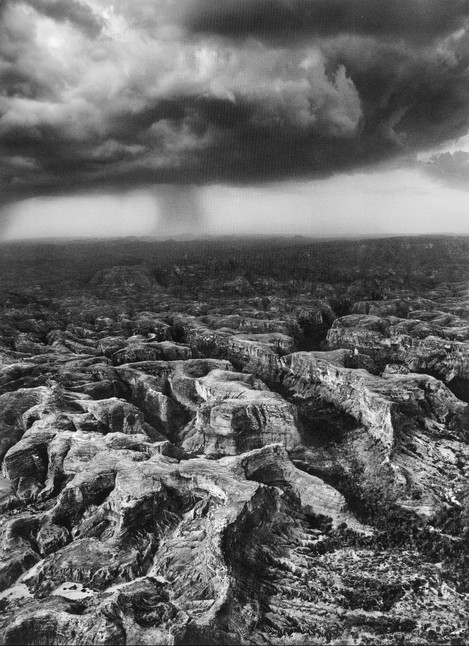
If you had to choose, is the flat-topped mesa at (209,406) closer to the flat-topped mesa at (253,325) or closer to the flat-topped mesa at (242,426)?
the flat-topped mesa at (242,426)

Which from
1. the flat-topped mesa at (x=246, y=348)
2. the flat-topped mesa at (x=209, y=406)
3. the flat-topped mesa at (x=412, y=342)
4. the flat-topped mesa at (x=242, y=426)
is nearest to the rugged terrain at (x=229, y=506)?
the flat-topped mesa at (x=242, y=426)

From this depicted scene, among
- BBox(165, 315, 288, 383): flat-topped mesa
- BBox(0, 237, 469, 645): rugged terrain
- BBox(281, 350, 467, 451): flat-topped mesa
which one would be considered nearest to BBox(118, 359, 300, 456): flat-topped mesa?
BBox(0, 237, 469, 645): rugged terrain

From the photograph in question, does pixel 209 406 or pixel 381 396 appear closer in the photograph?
pixel 209 406

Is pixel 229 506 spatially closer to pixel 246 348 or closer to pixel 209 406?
pixel 209 406

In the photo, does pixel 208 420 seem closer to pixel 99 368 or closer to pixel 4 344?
pixel 99 368

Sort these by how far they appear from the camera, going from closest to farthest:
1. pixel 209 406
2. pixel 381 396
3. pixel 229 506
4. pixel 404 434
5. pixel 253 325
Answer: pixel 229 506 → pixel 404 434 → pixel 209 406 → pixel 381 396 → pixel 253 325

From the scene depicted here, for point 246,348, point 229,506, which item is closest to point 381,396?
point 229,506

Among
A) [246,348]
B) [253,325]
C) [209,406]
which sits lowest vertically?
[253,325]
